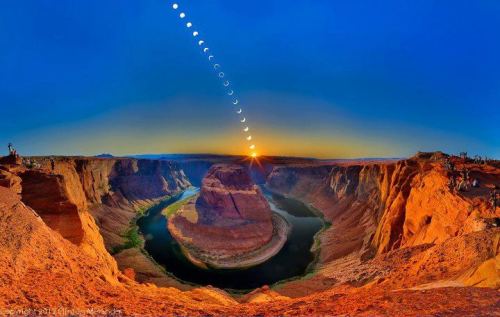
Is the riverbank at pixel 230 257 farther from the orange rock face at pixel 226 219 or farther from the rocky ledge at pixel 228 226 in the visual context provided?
the orange rock face at pixel 226 219

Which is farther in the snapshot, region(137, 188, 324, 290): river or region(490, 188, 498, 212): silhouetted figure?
region(137, 188, 324, 290): river

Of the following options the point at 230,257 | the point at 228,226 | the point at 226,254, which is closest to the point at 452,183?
the point at 230,257

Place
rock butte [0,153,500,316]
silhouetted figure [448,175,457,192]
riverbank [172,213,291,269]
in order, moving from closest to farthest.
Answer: rock butte [0,153,500,316] → silhouetted figure [448,175,457,192] → riverbank [172,213,291,269]

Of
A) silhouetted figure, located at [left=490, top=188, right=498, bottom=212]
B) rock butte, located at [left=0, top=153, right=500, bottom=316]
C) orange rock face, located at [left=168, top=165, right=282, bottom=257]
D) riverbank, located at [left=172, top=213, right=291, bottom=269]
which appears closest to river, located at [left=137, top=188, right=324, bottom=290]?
riverbank, located at [left=172, top=213, right=291, bottom=269]

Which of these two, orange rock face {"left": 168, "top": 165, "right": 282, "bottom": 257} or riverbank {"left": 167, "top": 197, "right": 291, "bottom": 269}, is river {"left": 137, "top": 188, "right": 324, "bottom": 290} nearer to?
riverbank {"left": 167, "top": 197, "right": 291, "bottom": 269}

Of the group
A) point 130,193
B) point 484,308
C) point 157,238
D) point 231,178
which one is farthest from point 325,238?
point 130,193

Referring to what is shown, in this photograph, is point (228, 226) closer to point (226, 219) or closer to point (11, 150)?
point (226, 219)

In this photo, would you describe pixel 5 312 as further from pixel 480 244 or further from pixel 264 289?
pixel 264 289
